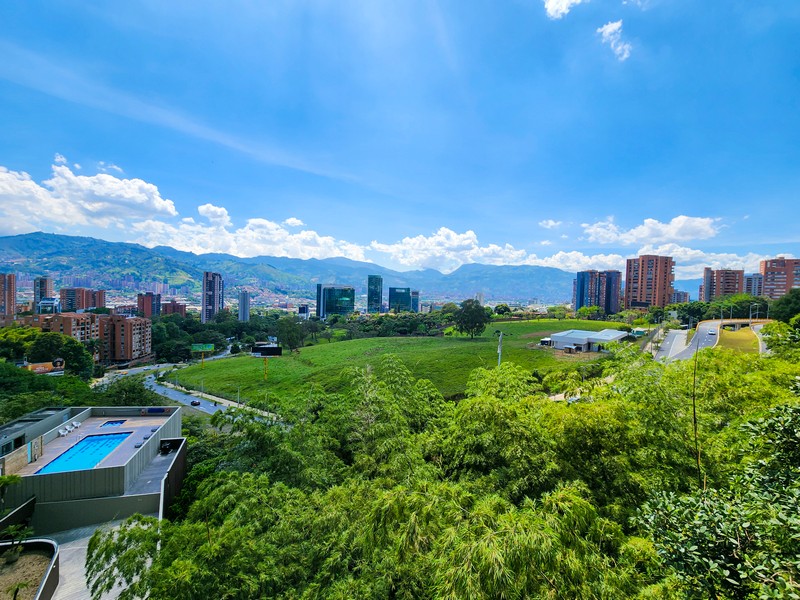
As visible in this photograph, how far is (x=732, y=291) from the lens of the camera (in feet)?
230

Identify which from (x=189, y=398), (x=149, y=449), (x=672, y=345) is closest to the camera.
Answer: (x=149, y=449)

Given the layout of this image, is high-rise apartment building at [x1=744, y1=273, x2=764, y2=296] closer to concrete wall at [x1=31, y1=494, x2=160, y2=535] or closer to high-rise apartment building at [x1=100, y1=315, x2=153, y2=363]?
concrete wall at [x1=31, y1=494, x2=160, y2=535]

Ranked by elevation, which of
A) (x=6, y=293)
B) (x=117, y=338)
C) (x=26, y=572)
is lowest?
(x=117, y=338)

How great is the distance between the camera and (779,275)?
64.8 meters

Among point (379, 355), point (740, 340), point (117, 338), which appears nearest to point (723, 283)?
point (740, 340)

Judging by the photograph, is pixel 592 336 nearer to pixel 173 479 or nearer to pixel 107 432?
pixel 173 479

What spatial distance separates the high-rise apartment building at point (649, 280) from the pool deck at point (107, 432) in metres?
79.4

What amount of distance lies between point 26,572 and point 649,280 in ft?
276

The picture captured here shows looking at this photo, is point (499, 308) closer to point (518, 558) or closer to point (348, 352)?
point (348, 352)

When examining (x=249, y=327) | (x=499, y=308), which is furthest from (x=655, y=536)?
(x=249, y=327)

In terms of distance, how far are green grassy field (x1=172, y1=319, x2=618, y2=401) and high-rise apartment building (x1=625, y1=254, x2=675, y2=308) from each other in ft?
104

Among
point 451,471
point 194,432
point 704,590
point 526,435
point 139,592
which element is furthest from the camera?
point 194,432

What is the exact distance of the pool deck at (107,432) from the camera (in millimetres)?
9648

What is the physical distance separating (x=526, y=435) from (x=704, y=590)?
11.8ft
